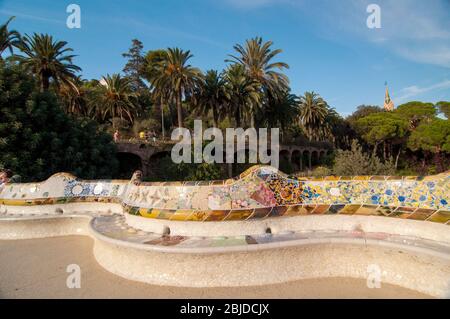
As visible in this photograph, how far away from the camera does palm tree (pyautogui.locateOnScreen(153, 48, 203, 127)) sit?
89.7 ft

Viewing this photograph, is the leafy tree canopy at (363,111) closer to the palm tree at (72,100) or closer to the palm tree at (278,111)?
the palm tree at (278,111)

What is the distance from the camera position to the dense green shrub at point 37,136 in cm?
1514

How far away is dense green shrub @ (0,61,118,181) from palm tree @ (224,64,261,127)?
1406 cm

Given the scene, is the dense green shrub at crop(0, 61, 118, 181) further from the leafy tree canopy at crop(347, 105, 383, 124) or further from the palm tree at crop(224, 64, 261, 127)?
the leafy tree canopy at crop(347, 105, 383, 124)

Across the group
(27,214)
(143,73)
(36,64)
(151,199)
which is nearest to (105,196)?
(27,214)

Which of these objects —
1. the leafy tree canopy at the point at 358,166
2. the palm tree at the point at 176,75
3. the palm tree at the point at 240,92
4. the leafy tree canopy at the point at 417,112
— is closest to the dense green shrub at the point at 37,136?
the palm tree at the point at 176,75

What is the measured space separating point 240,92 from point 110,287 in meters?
25.7

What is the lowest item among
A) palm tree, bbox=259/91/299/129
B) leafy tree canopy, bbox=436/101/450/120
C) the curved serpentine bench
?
the curved serpentine bench

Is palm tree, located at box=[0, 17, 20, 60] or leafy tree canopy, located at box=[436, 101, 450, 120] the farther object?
leafy tree canopy, located at box=[436, 101, 450, 120]

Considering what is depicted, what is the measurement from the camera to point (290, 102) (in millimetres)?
34875

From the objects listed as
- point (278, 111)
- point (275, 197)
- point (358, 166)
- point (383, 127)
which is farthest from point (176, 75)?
point (383, 127)

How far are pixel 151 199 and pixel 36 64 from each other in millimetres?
23198

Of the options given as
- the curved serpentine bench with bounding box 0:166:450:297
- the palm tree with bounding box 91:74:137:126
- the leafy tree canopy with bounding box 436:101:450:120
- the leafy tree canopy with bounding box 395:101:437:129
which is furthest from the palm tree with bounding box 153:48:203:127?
the leafy tree canopy with bounding box 436:101:450:120
